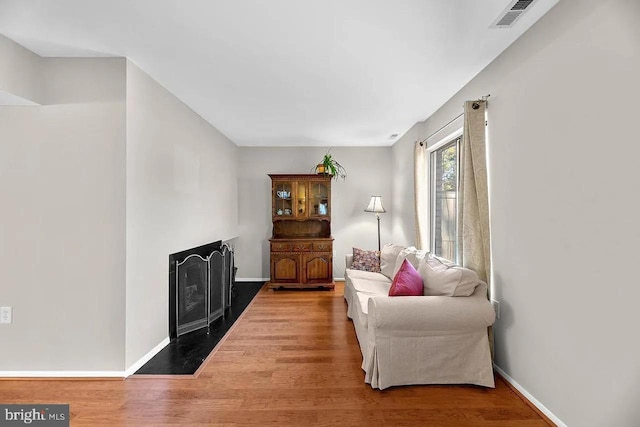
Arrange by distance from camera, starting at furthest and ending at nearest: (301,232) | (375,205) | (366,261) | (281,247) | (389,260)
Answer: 1. (301,232)
2. (375,205)
3. (281,247)
4. (366,261)
5. (389,260)

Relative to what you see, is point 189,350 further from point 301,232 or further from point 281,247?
point 301,232

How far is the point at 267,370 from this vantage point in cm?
242

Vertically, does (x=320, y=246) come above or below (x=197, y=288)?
above

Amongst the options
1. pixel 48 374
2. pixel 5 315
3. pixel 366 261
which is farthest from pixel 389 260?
pixel 5 315

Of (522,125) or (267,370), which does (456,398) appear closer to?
(267,370)

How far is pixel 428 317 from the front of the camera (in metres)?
2.16

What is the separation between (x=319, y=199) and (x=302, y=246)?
2.87 ft

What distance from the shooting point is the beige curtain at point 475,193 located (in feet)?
7.93

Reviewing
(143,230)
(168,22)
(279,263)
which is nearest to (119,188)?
(143,230)

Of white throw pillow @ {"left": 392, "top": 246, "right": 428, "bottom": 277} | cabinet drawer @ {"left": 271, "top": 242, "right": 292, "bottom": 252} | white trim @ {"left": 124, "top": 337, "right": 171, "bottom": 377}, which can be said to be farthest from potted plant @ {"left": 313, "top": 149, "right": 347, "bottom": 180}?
white trim @ {"left": 124, "top": 337, "right": 171, "bottom": 377}

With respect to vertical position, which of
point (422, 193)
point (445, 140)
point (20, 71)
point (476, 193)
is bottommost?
point (476, 193)

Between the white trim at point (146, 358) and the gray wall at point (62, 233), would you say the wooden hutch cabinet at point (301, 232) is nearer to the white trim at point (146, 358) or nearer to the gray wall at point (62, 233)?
the white trim at point (146, 358)

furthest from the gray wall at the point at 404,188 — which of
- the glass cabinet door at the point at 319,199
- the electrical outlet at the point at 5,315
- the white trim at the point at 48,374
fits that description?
the electrical outlet at the point at 5,315

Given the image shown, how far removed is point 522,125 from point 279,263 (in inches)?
149
